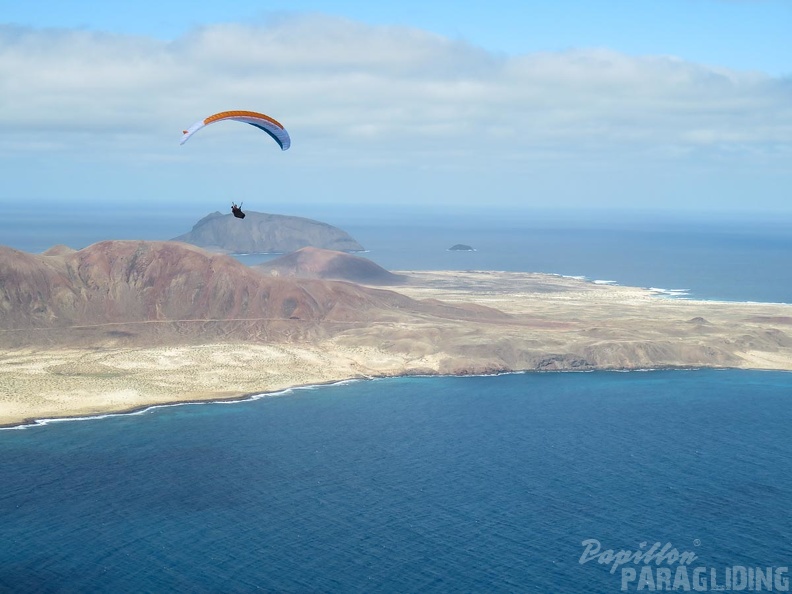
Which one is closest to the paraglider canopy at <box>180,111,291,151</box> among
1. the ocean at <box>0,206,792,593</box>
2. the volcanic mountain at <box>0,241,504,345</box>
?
the ocean at <box>0,206,792,593</box>

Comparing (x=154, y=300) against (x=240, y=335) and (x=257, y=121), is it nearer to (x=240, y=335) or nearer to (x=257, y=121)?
(x=240, y=335)

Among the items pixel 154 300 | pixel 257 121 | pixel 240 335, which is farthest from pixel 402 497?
pixel 154 300

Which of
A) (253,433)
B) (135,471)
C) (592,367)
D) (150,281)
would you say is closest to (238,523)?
(135,471)

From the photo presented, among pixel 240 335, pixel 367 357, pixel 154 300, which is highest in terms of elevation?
pixel 154 300

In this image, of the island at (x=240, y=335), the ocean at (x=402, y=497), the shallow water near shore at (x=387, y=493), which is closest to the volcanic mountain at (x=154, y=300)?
the island at (x=240, y=335)

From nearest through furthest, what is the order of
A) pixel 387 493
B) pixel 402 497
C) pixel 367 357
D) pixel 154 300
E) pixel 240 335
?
pixel 402 497, pixel 387 493, pixel 367 357, pixel 240 335, pixel 154 300

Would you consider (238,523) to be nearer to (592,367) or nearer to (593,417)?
(593,417)

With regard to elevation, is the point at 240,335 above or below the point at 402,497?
above
